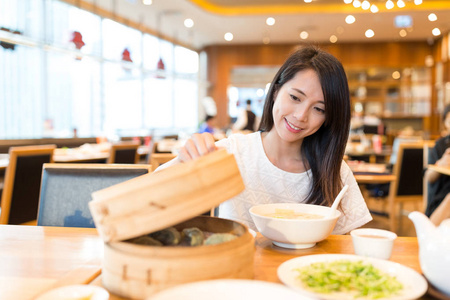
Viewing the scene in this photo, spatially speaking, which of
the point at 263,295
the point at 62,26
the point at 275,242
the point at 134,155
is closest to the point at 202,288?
the point at 263,295

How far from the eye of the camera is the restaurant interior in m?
0.71

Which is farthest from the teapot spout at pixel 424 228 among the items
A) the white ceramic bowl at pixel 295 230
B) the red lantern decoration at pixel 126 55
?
the red lantern decoration at pixel 126 55

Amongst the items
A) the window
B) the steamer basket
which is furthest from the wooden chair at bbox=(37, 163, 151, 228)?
the window

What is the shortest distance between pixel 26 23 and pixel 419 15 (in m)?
7.03

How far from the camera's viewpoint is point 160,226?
2.28 feet

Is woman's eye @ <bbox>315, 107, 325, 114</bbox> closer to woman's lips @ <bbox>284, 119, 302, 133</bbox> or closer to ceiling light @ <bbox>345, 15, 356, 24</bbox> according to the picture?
woman's lips @ <bbox>284, 119, 302, 133</bbox>

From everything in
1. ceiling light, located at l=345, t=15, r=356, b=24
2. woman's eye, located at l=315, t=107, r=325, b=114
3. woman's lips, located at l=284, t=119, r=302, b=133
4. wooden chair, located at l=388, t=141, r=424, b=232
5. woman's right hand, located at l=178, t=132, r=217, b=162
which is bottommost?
wooden chair, located at l=388, t=141, r=424, b=232

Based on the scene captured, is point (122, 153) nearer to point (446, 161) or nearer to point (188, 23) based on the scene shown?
point (446, 161)

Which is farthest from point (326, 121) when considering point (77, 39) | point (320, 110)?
point (77, 39)

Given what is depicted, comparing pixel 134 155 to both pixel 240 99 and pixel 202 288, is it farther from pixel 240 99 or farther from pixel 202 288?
pixel 240 99

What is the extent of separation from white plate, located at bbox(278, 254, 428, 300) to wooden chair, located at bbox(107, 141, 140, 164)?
3227mm

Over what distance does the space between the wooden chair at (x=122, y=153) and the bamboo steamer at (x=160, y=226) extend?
325cm

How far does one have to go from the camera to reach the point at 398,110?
11648mm

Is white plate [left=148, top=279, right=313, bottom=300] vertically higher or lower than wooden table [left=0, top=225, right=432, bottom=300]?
higher
